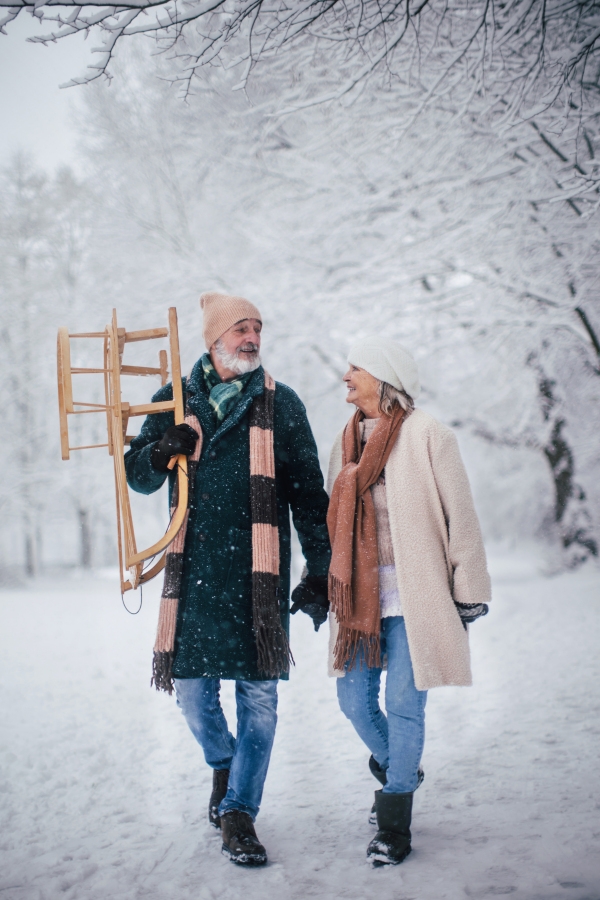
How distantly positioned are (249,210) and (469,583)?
6.08 metres

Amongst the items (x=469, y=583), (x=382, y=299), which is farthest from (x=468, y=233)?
(x=469, y=583)

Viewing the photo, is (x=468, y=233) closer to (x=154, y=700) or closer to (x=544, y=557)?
(x=154, y=700)

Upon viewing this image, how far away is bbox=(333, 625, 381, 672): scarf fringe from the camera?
2266 mm

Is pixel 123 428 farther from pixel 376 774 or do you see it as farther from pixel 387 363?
pixel 376 774

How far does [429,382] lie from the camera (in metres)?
8.55

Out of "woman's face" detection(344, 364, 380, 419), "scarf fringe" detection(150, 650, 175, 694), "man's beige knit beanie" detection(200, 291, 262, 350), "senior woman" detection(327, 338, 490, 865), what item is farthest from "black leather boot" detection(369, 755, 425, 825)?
"man's beige knit beanie" detection(200, 291, 262, 350)

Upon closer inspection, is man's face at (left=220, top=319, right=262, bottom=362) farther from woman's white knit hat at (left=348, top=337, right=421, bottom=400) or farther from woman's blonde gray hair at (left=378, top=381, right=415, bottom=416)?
woman's blonde gray hair at (left=378, top=381, right=415, bottom=416)

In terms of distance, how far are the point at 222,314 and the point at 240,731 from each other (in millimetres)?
1599

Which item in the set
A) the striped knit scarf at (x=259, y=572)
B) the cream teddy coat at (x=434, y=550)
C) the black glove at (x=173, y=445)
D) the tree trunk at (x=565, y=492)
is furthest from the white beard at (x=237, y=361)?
the tree trunk at (x=565, y=492)

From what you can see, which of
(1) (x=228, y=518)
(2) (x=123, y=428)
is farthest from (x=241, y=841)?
(2) (x=123, y=428)

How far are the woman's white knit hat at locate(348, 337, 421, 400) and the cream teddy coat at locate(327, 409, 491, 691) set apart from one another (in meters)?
0.19

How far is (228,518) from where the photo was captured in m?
2.33

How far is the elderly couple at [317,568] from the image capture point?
2172 mm

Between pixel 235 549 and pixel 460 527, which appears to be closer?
pixel 460 527
